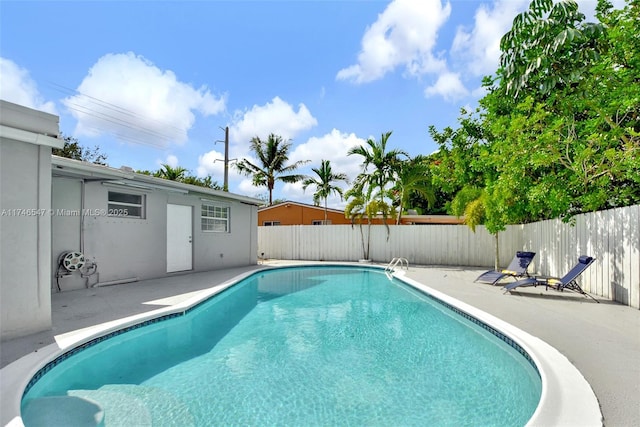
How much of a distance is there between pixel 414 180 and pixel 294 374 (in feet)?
45.5

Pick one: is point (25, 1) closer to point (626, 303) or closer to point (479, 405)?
point (479, 405)

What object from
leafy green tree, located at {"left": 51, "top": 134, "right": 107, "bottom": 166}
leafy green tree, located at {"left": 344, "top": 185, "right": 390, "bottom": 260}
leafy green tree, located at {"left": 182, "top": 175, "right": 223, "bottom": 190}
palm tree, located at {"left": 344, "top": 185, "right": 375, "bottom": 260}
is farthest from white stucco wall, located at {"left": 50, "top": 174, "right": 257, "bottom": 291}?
leafy green tree, located at {"left": 51, "top": 134, "right": 107, "bottom": 166}

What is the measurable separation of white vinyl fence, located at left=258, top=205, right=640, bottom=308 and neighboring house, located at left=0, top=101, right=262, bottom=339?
317cm

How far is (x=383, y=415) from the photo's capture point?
11.1 ft

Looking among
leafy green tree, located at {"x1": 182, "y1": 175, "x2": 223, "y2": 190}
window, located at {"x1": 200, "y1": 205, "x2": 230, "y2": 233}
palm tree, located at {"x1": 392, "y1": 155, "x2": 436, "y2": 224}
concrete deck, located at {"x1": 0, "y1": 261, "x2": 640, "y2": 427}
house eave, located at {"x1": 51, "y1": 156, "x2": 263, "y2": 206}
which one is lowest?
concrete deck, located at {"x1": 0, "y1": 261, "x2": 640, "y2": 427}

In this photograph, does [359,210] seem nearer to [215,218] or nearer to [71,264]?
[215,218]

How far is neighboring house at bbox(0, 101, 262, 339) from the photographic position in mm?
4695

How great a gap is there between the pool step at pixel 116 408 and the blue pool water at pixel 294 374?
1 centimetres

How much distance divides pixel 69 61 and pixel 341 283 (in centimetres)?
1510

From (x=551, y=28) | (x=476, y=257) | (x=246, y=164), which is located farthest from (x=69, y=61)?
(x=476, y=257)

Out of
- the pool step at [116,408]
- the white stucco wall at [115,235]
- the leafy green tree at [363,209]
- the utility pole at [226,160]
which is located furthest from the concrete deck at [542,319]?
the utility pole at [226,160]

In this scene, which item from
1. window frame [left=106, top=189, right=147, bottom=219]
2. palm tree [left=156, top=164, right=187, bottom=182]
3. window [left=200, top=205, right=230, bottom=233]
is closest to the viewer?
window frame [left=106, top=189, right=147, bottom=219]

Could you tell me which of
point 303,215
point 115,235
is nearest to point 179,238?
point 115,235

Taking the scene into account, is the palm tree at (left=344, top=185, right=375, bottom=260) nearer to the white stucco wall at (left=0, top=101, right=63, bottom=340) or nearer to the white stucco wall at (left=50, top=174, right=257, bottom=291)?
the white stucco wall at (left=50, top=174, right=257, bottom=291)
